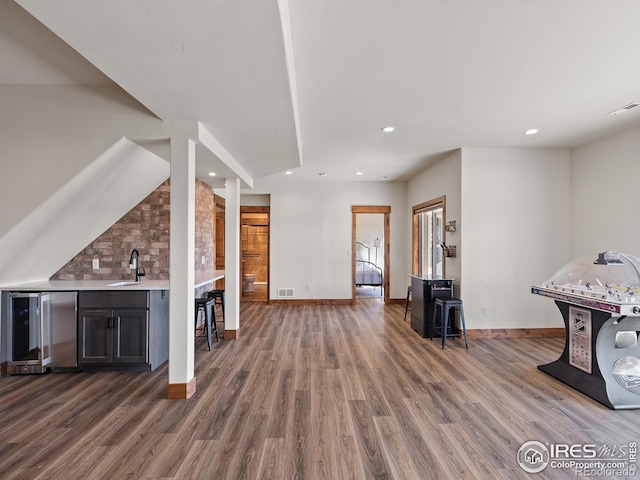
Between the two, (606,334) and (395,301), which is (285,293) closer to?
(395,301)

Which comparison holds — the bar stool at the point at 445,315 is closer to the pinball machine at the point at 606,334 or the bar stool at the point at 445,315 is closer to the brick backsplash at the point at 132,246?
the pinball machine at the point at 606,334

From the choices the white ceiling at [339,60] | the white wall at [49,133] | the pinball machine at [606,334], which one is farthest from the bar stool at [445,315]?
the white wall at [49,133]

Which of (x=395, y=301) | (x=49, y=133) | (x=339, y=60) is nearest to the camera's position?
(x=339, y=60)

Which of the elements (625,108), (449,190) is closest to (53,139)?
(449,190)

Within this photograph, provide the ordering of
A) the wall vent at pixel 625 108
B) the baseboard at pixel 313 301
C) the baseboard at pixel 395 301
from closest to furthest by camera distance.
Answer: the wall vent at pixel 625 108, the baseboard at pixel 313 301, the baseboard at pixel 395 301

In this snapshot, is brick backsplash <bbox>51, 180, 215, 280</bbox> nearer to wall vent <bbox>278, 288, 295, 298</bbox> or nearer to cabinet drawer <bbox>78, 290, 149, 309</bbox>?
cabinet drawer <bbox>78, 290, 149, 309</bbox>

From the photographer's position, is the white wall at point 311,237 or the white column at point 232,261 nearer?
the white column at point 232,261

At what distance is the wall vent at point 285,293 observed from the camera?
6637 mm

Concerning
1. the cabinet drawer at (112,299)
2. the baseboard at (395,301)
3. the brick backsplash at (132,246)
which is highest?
the brick backsplash at (132,246)

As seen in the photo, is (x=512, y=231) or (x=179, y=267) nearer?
(x=179, y=267)

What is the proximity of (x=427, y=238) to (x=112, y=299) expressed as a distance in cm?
528

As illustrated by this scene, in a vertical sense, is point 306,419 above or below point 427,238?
below

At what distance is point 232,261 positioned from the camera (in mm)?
4352

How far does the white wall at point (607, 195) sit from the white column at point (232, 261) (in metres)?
4.72
